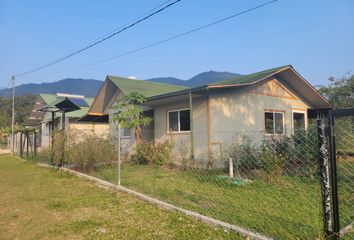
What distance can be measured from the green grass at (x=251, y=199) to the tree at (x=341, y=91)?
25605mm

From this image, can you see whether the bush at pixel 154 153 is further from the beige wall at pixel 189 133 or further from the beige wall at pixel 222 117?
the beige wall at pixel 222 117

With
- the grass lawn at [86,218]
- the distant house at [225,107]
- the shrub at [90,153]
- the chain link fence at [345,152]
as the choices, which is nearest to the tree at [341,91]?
the distant house at [225,107]

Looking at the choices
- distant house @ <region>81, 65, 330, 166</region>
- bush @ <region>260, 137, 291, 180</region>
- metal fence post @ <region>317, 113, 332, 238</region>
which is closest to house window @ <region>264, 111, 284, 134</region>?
distant house @ <region>81, 65, 330, 166</region>

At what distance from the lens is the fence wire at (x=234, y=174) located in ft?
16.1

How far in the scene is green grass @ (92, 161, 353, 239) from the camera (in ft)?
14.7

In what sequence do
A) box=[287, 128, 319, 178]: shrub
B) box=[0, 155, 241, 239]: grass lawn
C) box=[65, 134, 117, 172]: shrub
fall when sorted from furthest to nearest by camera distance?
box=[65, 134, 117, 172]: shrub < box=[287, 128, 319, 178]: shrub < box=[0, 155, 241, 239]: grass lawn

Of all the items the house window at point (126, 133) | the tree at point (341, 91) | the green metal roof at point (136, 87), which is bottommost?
the house window at point (126, 133)

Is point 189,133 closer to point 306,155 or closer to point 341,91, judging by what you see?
point 306,155


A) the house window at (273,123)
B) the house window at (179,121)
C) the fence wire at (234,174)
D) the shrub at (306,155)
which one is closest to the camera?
the fence wire at (234,174)

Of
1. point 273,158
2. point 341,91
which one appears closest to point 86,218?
point 273,158

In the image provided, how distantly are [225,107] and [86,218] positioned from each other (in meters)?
8.07

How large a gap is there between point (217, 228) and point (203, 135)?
756 centimetres

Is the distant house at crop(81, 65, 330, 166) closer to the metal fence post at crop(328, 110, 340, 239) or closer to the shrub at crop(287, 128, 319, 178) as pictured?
the shrub at crop(287, 128, 319, 178)

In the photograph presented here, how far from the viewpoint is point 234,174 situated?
369 inches
